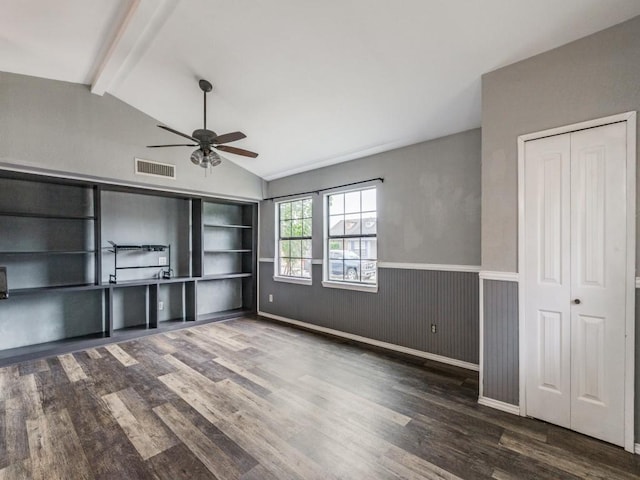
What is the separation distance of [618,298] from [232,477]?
2.73 metres

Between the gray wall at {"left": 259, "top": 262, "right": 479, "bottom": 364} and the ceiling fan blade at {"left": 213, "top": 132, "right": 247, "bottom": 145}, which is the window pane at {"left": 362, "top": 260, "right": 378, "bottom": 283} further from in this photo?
the ceiling fan blade at {"left": 213, "top": 132, "right": 247, "bottom": 145}

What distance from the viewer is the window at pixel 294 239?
5141 millimetres

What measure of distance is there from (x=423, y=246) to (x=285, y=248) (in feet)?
8.81

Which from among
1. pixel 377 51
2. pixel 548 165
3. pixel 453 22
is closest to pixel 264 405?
pixel 548 165

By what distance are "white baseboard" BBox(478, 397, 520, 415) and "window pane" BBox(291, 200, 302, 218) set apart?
3.67m

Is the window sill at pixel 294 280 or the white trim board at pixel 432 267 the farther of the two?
the window sill at pixel 294 280

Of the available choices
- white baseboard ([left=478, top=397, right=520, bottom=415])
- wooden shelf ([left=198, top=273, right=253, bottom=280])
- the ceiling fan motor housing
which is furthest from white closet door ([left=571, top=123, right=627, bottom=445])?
wooden shelf ([left=198, top=273, right=253, bottom=280])

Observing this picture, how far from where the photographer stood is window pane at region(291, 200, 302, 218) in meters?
5.27

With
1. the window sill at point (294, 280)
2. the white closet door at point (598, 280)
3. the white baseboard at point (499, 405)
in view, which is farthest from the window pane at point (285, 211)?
the white closet door at point (598, 280)

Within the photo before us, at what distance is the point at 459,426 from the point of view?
7.34 feet

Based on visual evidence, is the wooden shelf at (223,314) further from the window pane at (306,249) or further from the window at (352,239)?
the window at (352,239)

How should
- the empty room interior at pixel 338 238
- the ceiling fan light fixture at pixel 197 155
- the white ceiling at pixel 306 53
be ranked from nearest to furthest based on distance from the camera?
1. the empty room interior at pixel 338 238
2. the white ceiling at pixel 306 53
3. the ceiling fan light fixture at pixel 197 155

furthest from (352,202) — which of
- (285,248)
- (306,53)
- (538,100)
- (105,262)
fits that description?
(105,262)

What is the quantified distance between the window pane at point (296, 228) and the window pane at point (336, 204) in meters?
0.75
